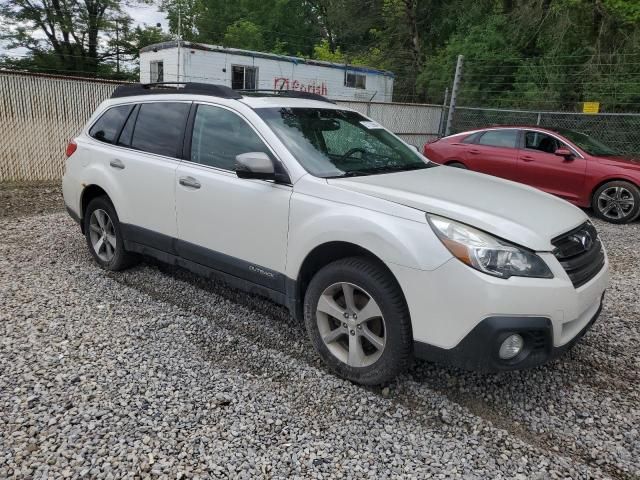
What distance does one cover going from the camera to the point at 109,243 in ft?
16.3

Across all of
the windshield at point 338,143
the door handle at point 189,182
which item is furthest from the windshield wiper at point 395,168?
the door handle at point 189,182

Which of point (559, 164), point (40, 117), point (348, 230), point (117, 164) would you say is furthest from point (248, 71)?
point (348, 230)

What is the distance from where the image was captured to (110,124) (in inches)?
192

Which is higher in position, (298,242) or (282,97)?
(282,97)

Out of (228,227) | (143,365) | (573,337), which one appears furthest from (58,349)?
(573,337)

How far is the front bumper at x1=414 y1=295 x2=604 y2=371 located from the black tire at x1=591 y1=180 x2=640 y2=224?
6.54m

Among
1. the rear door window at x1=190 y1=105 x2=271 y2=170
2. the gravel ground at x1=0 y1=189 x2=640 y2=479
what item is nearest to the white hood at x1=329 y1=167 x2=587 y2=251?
the rear door window at x1=190 y1=105 x2=271 y2=170

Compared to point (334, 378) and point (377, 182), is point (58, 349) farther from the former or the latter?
point (377, 182)

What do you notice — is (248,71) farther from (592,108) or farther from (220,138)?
(220,138)

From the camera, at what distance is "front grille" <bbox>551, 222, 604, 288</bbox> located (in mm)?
2873

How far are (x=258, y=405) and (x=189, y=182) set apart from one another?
182cm

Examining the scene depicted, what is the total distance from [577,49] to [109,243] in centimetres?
1649

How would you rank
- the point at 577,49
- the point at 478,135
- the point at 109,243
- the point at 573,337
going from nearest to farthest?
the point at 573,337
the point at 109,243
the point at 478,135
the point at 577,49

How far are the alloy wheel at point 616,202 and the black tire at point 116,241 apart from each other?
7.31 m
